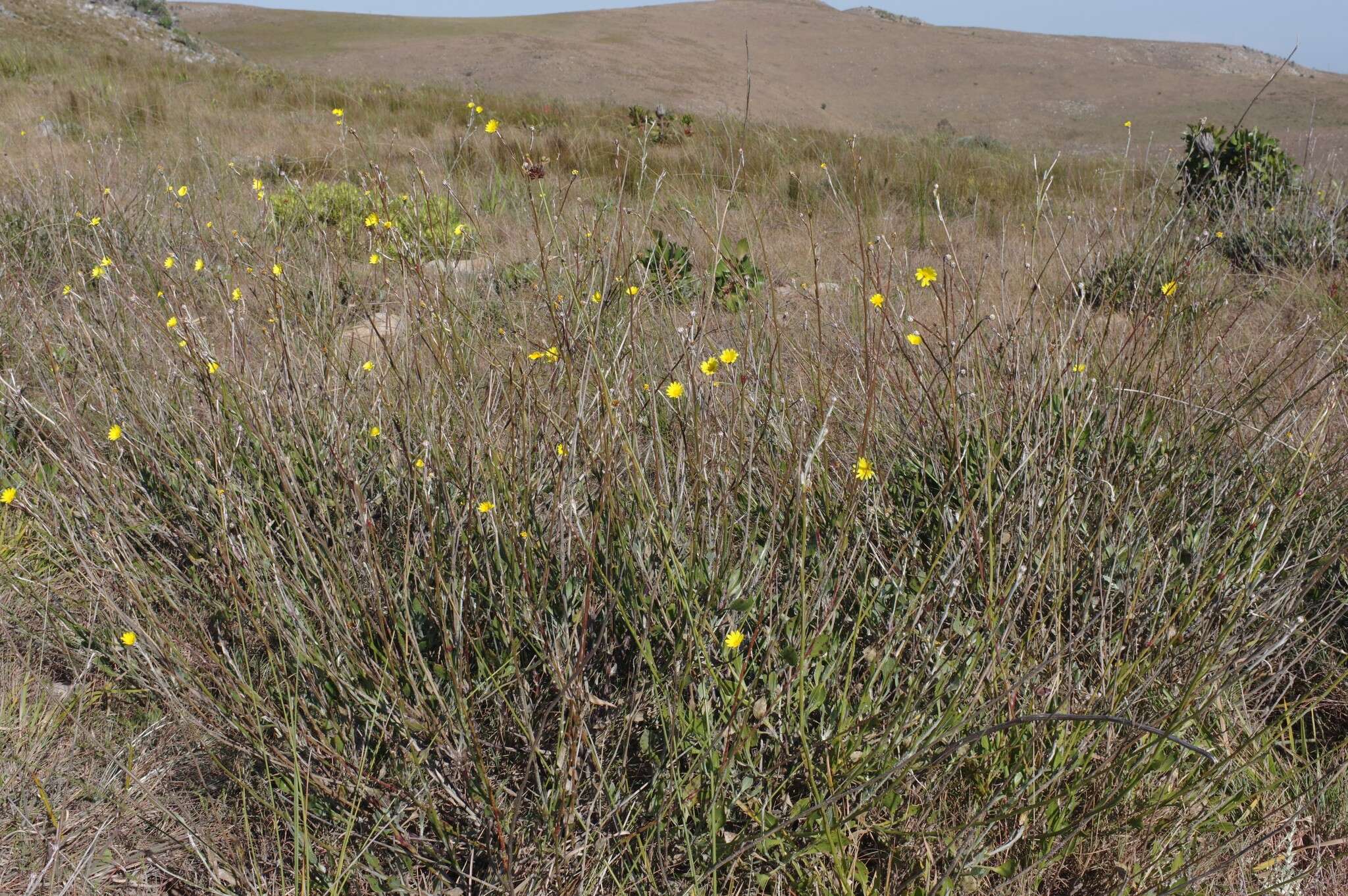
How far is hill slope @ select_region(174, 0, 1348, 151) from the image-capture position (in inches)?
1142

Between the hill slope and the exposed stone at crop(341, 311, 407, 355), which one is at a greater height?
the hill slope

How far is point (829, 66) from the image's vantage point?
41.9 meters

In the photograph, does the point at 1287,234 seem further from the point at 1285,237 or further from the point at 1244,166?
the point at 1244,166

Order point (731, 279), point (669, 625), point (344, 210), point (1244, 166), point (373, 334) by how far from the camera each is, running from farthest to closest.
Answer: point (1244, 166) → point (344, 210) → point (731, 279) → point (373, 334) → point (669, 625)

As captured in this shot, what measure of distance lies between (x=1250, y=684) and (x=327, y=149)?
21.2 ft

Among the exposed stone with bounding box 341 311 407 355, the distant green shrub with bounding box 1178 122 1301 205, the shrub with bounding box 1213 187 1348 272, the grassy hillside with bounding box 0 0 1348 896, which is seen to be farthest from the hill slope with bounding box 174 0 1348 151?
the grassy hillside with bounding box 0 0 1348 896

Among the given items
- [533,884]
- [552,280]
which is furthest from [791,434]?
[552,280]

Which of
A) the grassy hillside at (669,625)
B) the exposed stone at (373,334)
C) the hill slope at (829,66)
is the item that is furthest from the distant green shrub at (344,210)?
the hill slope at (829,66)

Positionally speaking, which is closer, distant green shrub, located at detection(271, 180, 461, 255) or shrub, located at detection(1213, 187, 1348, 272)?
shrub, located at detection(1213, 187, 1348, 272)

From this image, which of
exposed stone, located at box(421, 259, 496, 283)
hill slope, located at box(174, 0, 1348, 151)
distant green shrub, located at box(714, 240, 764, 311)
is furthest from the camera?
hill slope, located at box(174, 0, 1348, 151)

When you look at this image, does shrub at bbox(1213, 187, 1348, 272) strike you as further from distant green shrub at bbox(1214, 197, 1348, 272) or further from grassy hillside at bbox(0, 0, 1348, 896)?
grassy hillside at bbox(0, 0, 1348, 896)

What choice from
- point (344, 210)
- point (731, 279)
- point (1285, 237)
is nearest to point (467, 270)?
point (344, 210)

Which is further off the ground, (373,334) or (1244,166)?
(1244,166)

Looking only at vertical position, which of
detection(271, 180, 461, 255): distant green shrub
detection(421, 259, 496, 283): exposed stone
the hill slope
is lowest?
detection(421, 259, 496, 283): exposed stone
